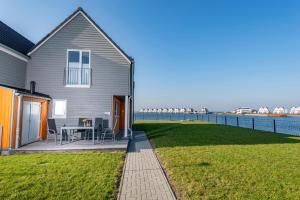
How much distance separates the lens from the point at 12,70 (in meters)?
9.88

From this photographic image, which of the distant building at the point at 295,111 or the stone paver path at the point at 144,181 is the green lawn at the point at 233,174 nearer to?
the stone paver path at the point at 144,181

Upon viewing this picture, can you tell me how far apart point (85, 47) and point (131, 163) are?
827cm

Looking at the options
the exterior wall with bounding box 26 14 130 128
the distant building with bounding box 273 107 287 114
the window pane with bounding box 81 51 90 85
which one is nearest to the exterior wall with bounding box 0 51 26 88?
the exterior wall with bounding box 26 14 130 128

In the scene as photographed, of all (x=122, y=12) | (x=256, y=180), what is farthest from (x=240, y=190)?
(x=122, y=12)

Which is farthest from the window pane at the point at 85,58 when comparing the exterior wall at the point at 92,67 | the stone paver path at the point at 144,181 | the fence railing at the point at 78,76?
the stone paver path at the point at 144,181

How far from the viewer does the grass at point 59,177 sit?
→ 12.2ft

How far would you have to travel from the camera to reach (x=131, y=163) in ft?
20.5

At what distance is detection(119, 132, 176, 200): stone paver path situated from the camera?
3.77m

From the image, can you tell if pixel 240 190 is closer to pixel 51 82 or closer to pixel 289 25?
pixel 51 82

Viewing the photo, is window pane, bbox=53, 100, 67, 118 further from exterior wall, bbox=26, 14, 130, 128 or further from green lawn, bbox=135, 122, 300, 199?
green lawn, bbox=135, 122, 300, 199

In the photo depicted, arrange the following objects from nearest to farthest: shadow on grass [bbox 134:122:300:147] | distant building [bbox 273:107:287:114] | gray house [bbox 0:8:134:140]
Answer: shadow on grass [bbox 134:122:300:147] < gray house [bbox 0:8:134:140] < distant building [bbox 273:107:287:114]

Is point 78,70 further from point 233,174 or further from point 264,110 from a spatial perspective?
point 264,110

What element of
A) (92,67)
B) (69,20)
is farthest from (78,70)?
(69,20)

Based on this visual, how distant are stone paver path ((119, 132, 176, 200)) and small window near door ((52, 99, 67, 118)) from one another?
6.18m
